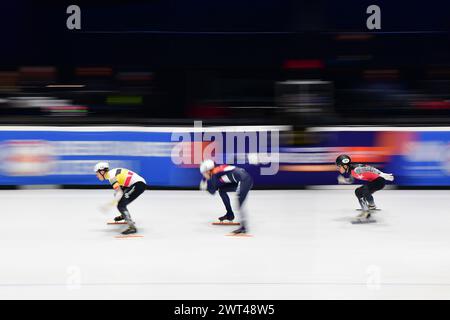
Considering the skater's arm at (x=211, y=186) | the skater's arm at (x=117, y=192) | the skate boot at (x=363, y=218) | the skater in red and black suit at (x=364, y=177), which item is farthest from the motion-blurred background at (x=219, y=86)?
the skater's arm at (x=211, y=186)

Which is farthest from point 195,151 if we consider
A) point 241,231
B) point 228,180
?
point 241,231

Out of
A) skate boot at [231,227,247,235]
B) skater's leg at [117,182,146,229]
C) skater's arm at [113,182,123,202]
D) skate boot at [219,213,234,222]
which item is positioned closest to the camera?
skater's arm at [113,182,123,202]

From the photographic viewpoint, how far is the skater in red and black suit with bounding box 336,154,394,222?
1024cm

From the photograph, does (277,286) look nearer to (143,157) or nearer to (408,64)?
(143,157)

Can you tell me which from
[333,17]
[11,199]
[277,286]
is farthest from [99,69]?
[277,286]

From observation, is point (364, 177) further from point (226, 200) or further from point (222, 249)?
point (222, 249)

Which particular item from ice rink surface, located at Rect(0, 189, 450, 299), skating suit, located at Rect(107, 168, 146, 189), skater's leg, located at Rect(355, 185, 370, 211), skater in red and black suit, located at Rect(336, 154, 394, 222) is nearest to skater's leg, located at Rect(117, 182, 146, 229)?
skating suit, located at Rect(107, 168, 146, 189)

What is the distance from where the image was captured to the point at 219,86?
1373cm

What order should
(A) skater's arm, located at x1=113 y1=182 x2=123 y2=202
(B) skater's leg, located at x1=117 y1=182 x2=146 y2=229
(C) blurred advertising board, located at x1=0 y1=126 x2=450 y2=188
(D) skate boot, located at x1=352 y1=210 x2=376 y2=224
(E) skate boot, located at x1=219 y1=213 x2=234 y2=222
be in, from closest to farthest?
(A) skater's arm, located at x1=113 y1=182 x2=123 y2=202, (B) skater's leg, located at x1=117 y1=182 x2=146 y2=229, (E) skate boot, located at x1=219 y1=213 x2=234 y2=222, (D) skate boot, located at x1=352 y1=210 x2=376 y2=224, (C) blurred advertising board, located at x1=0 y1=126 x2=450 y2=188

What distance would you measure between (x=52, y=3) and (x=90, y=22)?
890 mm

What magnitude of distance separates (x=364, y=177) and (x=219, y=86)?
4.34 metres

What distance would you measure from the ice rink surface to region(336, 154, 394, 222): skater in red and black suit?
320mm

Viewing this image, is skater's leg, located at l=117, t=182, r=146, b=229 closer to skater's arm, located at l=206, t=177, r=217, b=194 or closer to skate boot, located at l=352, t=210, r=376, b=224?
skater's arm, located at l=206, t=177, r=217, b=194

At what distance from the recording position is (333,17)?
545 inches
